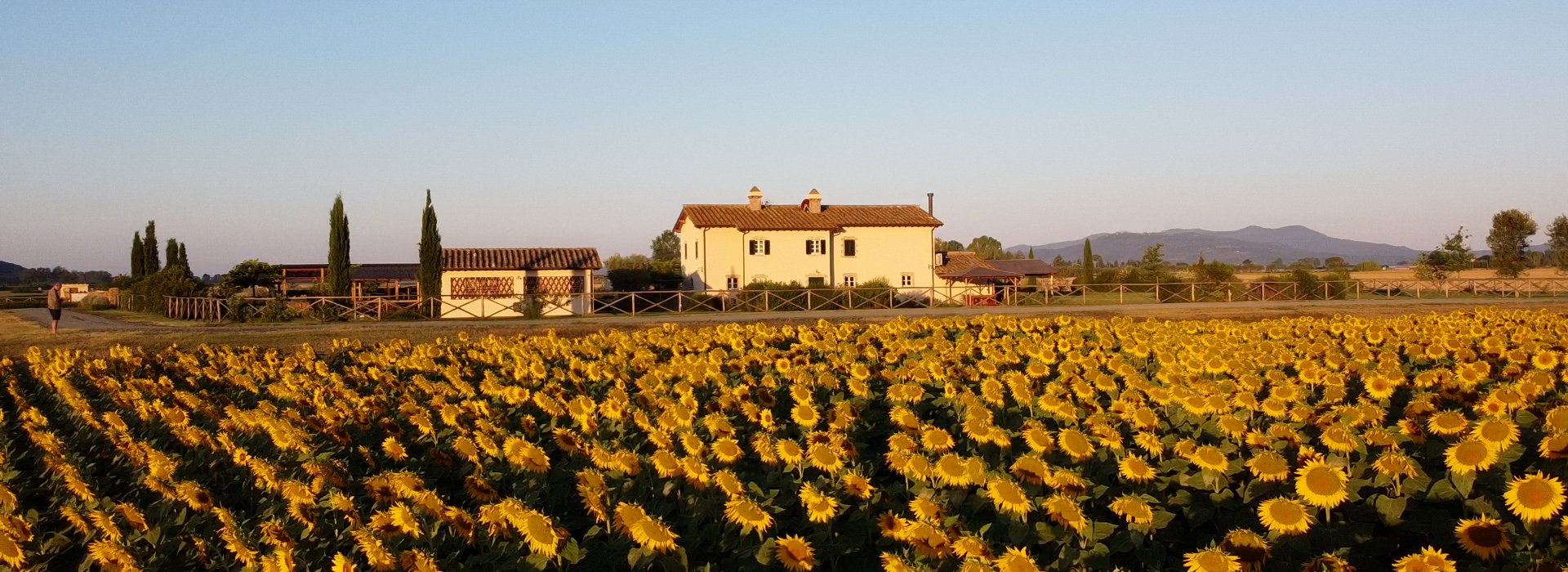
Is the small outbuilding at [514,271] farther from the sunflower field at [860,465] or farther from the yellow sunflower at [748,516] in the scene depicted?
the yellow sunflower at [748,516]

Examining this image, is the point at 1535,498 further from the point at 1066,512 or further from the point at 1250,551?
the point at 1066,512

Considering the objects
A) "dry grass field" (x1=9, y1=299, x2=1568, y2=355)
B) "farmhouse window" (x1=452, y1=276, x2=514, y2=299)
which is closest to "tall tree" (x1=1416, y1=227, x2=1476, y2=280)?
"dry grass field" (x1=9, y1=299, x2=1568, y2=355)

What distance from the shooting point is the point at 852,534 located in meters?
4.64

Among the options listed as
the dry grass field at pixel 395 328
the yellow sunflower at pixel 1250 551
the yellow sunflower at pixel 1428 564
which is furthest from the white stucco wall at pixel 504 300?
the yellow sunflower at pixel 1428 564

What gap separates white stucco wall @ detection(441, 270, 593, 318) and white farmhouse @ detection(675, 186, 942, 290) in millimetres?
6846

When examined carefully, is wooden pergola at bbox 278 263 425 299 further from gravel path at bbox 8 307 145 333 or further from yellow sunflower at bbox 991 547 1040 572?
yellow sunflower at bbox 991 547 1040 572

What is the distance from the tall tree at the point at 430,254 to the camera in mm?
35625

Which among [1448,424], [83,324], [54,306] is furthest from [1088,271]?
[1448,424]

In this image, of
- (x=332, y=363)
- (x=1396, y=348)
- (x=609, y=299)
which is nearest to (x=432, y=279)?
(x=609, y=299)

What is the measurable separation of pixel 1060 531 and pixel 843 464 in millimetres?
1284

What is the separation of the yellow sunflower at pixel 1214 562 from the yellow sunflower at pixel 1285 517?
486 millimetres

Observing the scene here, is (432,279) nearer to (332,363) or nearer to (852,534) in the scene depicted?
(332,363)

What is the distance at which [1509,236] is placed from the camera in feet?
212

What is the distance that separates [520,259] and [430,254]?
5.78m
